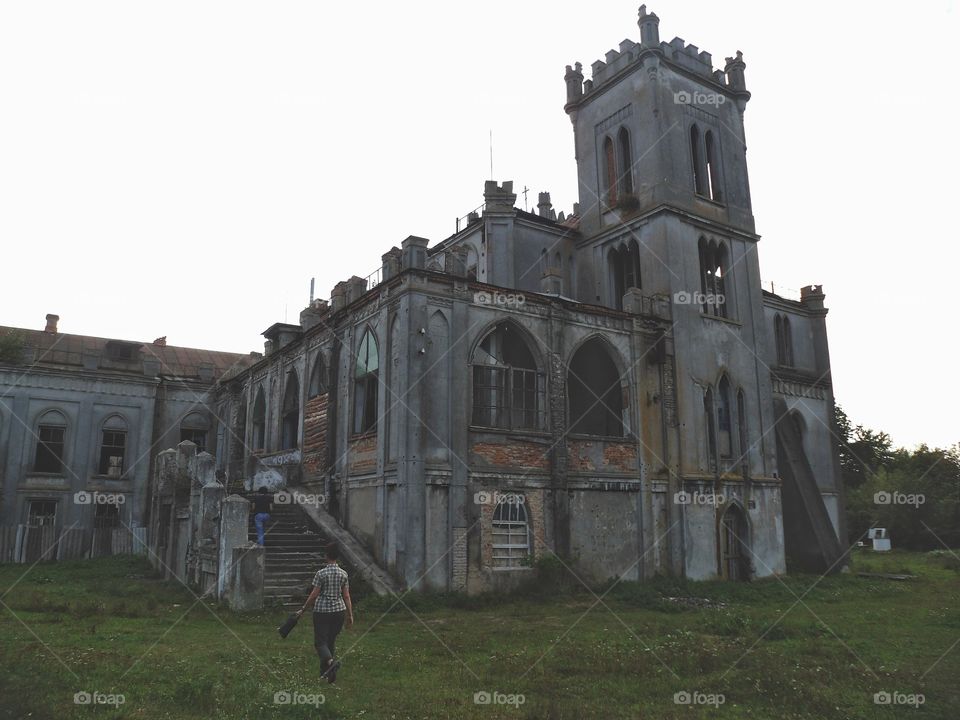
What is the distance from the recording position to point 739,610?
17688 mm

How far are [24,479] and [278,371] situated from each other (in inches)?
465

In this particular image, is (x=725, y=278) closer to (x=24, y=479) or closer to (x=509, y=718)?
(x=509, y=718)

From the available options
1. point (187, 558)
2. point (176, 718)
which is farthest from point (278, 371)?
point (176, 718)

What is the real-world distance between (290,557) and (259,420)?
11.6 metres

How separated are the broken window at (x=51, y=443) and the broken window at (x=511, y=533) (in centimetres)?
2067

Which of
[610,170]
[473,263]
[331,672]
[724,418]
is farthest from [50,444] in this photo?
[724,418]

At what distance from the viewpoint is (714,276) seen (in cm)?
2595

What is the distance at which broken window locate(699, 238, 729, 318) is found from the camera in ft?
83.0

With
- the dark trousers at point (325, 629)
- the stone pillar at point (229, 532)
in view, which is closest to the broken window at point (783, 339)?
the stone pillar at point (229, 532)

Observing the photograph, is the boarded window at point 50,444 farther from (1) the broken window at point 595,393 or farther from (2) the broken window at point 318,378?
(1) the broken window at point 595,393

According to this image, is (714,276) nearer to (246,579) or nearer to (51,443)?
(246,579)

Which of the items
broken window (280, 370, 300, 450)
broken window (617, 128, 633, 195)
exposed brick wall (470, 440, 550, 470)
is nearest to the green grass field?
exposed brick wall (470, 440, 550, 470)

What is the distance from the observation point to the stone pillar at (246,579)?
15438mm

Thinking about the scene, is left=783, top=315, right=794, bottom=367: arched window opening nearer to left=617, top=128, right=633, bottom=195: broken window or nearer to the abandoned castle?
the abandoned castle
